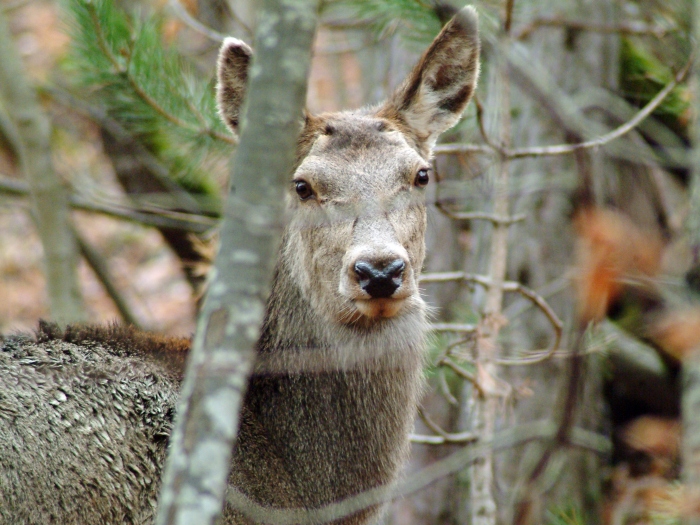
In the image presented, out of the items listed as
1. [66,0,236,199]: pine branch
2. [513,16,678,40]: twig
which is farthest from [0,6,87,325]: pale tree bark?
[513,16,678,40]: twig

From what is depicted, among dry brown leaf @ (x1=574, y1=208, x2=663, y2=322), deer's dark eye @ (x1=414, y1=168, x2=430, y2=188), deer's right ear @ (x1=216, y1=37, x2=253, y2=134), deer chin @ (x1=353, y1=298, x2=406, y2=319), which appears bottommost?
deer chin @ (x1=353, y1=298, x2=406, y2=319)

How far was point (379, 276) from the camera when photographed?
13.5 feet

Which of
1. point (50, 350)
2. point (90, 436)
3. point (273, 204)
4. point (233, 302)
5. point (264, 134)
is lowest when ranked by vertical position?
point (90, 436)

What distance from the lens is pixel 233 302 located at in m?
2.59

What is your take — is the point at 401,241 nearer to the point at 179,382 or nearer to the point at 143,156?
the point at 179,382

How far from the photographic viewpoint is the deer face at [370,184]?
4285 millimetres

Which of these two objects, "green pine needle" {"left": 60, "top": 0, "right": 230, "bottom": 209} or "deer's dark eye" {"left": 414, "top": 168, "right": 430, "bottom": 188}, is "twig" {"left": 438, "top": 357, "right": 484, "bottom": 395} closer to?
"deer's dark eye" {"left": 414, "top": 168, "right": 430, "bottom": 188}

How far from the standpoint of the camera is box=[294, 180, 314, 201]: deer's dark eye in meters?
4.79

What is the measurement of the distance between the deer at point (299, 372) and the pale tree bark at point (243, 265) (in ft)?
5.12

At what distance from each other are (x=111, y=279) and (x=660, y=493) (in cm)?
665

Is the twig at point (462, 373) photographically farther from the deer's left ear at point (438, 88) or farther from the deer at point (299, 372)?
the deer's left ear at point (438, 88)

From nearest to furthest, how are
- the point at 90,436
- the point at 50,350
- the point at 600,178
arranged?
the point at 90,436 < the point at 50,350 < the point at 600,178

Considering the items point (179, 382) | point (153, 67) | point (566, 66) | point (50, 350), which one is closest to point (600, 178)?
point (566, 66)

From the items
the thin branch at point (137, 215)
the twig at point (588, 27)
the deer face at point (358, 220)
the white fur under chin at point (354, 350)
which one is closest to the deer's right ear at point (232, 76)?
the deer face at point (358, 220)
